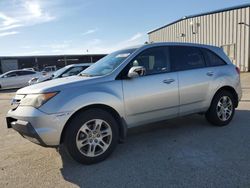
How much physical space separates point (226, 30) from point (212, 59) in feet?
64.9

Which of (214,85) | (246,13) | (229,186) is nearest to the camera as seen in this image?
(229,186)

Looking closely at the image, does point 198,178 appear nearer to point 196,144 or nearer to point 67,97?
point 196,144

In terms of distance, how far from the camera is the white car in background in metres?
22.2

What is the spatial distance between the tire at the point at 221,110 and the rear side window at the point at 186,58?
2.57ft

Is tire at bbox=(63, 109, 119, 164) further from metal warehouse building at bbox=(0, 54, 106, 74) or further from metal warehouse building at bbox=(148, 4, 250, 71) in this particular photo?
metal warehouse building at bbox=(0, 54, 106, 74)

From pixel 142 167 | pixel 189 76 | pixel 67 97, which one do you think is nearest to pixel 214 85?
pixel 189 76

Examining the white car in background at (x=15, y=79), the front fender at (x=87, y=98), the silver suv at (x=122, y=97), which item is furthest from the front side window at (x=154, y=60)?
the white car in background at (x=15, y=79)

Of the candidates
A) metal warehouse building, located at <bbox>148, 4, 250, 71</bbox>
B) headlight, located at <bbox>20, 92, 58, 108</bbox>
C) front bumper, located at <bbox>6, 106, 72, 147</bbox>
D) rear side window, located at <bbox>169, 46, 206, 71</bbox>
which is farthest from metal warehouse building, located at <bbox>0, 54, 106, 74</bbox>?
front bumper, located at <bbox>6, 106, 72, 147</bbox>

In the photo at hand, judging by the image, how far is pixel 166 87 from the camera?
198 inches

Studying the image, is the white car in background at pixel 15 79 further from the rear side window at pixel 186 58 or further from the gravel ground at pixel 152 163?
the rear side window at pixel 186 58

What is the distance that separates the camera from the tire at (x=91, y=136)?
4.18 metres

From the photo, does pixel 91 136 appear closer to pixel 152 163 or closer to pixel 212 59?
pixel 152 163

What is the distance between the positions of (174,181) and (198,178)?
31 centimetres

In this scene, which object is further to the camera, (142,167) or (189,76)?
(189,76)
